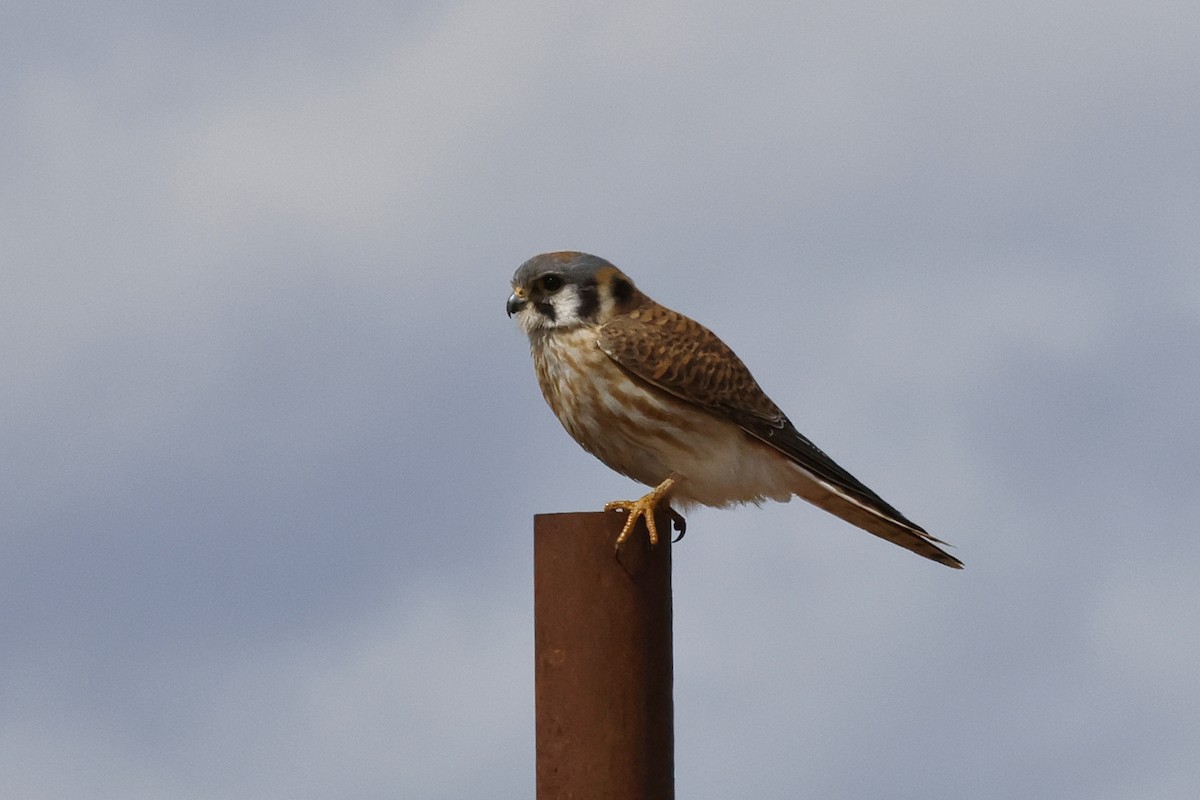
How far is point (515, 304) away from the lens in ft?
18.7

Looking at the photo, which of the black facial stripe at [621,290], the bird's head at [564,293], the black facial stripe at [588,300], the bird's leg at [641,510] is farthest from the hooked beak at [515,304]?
the bird's leg at [641,510]

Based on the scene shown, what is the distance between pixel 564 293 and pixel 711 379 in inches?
24.7

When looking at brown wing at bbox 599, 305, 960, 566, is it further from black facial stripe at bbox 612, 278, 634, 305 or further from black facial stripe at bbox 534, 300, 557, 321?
black facial stripe at bbox 534, 300, 557, 321

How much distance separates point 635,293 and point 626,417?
0.62 metres

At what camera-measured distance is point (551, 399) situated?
5.64m

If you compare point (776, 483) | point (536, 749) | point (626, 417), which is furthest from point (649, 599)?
point (776, 483)

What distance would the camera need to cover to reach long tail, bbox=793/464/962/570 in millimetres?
5762

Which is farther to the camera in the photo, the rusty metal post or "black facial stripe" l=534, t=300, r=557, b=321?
"black facial stripe" l=534, t=300, r=557, b=321

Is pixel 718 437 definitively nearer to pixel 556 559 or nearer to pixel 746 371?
pixel 746 371

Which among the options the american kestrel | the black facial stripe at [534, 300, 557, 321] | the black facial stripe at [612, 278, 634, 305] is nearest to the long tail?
the american kestrel

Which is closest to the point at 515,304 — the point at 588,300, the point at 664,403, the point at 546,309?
the point at 546,309

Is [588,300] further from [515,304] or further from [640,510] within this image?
[640,510]

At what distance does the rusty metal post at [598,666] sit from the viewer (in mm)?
4586

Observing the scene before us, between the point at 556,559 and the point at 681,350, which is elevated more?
the point at 681,350
